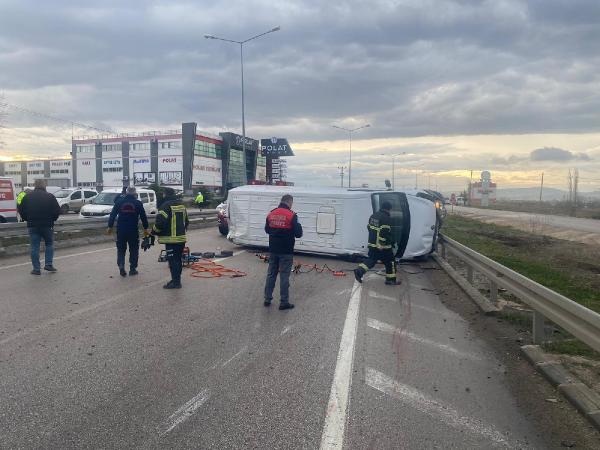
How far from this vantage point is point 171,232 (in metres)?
9.11

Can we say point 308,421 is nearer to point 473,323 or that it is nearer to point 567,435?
point 567,435

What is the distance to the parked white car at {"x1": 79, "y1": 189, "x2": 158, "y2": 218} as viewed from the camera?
23.0 metres

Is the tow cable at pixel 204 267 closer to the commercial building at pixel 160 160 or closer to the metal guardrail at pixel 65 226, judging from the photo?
the metal guardrail at pixel 65 226

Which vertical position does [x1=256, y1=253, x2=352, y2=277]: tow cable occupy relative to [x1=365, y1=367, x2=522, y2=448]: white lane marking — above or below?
below

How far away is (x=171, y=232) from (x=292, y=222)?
2.43 m

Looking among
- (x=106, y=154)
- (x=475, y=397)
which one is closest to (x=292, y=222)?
(x=475, y=397)

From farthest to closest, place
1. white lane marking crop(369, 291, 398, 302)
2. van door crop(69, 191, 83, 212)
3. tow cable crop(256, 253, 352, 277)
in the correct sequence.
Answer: van door crop(69, 191, 83, 212) → tow cable crop(256, 253, 352, 277) → white lane marking crop(369, 291, 398, 302)

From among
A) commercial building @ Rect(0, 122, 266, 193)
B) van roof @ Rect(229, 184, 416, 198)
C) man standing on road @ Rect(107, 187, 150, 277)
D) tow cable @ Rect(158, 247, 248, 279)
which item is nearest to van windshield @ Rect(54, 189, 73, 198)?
van roof @ Rect(229, 184, 416, 198)

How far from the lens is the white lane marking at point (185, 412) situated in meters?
3.77

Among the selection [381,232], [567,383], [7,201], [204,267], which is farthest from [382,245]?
[7,201]

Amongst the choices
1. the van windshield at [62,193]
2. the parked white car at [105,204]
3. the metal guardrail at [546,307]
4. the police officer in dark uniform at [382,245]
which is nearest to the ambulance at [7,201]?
the parked white car at [105,204]

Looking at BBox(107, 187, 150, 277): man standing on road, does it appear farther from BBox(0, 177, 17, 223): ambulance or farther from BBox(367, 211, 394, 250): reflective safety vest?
BBox(0, 177, 17, 223): ambulance

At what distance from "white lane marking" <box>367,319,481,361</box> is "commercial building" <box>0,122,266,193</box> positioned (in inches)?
2644

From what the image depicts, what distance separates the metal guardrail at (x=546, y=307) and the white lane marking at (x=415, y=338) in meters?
0.87
